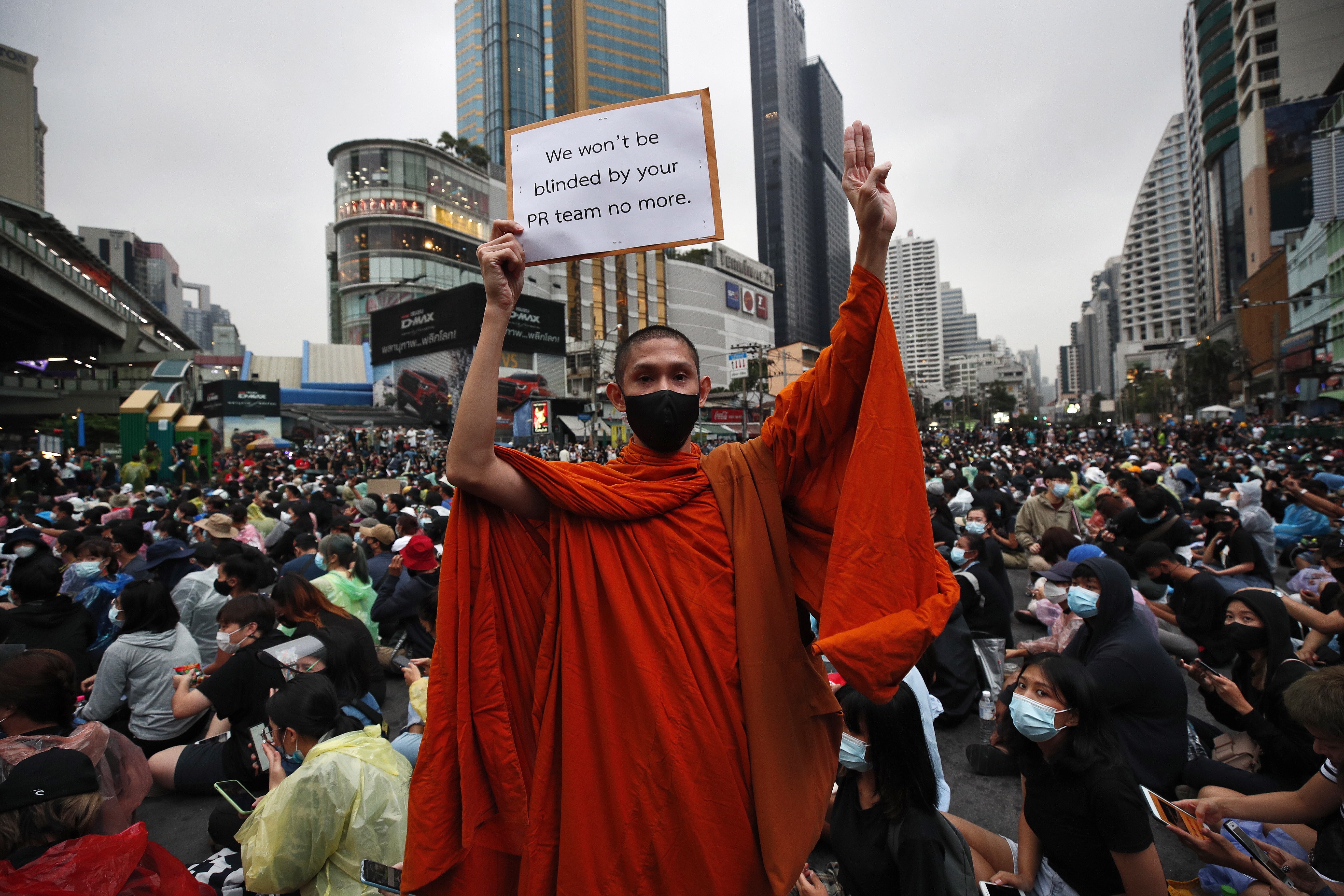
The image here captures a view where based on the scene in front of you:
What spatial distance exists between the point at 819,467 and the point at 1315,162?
46424 millimetres

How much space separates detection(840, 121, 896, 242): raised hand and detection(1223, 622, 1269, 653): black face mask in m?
3.91

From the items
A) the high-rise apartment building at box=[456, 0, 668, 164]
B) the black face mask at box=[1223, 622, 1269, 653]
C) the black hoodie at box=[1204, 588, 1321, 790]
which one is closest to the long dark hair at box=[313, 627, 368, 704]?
the black hoodie at box=[1204, 588, 1321, 790]

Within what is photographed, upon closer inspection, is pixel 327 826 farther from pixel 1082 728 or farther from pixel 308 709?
pixel 1082 728

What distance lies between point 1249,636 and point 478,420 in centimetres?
457

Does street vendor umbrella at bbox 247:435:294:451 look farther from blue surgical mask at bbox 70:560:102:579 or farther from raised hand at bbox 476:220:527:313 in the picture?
raised hand at bbox 476:220:527:313

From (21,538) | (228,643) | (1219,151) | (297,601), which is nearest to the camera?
(228,643)

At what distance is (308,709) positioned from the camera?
2828mm

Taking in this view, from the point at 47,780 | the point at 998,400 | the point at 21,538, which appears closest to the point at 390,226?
the point at 21,538

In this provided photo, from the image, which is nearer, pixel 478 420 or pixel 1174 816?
pixel 478 420

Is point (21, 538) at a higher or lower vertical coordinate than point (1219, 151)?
lower

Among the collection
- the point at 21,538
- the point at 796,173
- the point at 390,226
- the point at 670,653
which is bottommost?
the point at 21,538

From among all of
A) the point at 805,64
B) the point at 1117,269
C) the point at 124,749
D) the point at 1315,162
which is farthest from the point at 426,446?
the point at 1117,269

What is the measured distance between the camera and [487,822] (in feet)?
4.91

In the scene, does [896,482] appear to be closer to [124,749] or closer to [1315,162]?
[124,749]
